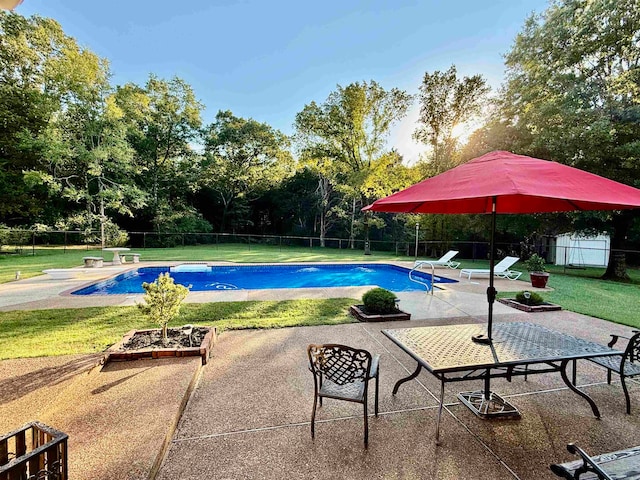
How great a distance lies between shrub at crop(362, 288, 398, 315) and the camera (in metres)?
5.28

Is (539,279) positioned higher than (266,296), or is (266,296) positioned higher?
(539,279)

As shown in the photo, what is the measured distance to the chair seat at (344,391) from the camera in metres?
2.13

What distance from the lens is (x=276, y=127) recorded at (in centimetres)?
2384

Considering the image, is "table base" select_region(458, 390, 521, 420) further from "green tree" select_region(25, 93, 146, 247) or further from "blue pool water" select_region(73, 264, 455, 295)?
"green tree" select_region(25, 93, 146, 247)

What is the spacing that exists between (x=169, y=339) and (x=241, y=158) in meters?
22.0

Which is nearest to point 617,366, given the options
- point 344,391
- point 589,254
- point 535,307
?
point 344,391

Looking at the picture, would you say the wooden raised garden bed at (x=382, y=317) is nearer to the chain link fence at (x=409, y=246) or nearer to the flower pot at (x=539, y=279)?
the flower pot at (x=539, y=279)

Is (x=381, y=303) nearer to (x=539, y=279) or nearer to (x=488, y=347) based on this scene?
(x=488, y=347)

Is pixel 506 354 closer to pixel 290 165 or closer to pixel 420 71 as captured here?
pixel 420 71

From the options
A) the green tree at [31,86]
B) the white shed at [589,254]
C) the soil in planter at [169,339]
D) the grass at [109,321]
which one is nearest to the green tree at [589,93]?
the white shed at [589,254]

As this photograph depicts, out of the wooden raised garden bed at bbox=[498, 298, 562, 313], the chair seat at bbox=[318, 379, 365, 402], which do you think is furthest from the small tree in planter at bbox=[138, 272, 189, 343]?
the wooden raised garden bed at bbox=[498, 298, 562, 313]

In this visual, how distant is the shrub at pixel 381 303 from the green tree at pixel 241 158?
64.5 ft

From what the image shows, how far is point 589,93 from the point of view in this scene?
33.9ft

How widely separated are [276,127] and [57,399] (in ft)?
77.0
